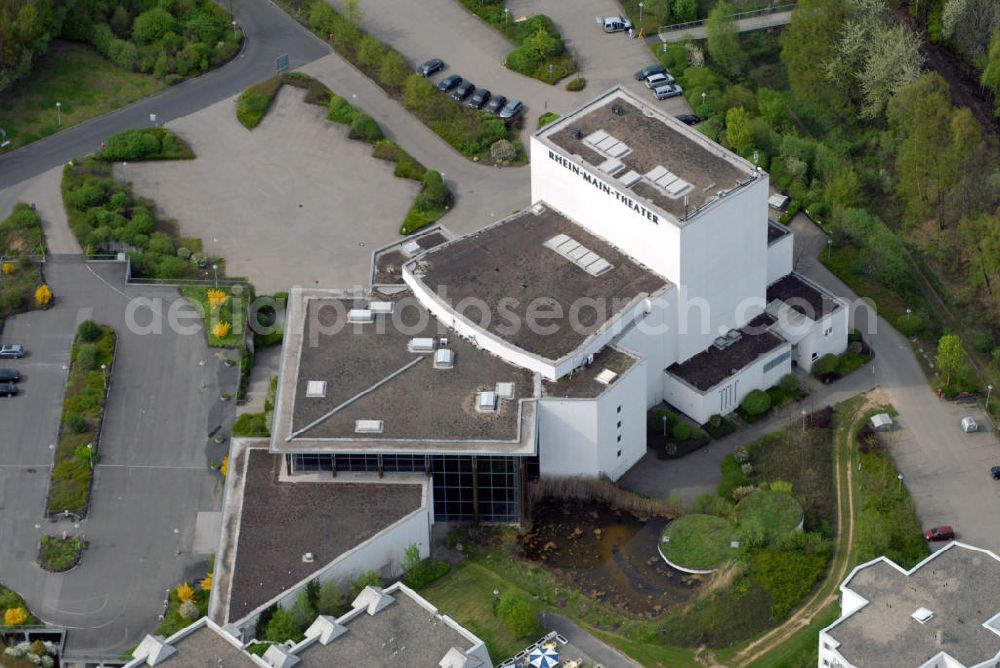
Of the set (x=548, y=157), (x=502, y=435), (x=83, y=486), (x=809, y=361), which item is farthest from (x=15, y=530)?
(x=809, y=361)

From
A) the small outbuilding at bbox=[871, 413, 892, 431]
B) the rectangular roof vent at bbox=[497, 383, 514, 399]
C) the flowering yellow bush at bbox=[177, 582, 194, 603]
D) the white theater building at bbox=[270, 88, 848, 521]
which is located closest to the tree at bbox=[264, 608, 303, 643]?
the flowering yellow bush at bbox=[177, 582, 194, 603]

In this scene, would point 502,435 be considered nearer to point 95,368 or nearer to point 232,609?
point 232,609

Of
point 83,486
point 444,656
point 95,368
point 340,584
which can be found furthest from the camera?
point 95,368

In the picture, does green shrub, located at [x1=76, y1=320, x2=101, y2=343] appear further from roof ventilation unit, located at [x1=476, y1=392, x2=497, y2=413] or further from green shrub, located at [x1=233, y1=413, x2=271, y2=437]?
roof ventilation unit, located at [x1=476, y1=392, x2=497, y2=413]

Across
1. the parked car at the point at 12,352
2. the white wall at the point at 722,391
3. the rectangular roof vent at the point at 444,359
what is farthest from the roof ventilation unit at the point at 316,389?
the parked car at the point at 12,352

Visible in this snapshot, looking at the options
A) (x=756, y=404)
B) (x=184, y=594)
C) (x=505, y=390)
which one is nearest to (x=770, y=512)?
(x=756, y=404)

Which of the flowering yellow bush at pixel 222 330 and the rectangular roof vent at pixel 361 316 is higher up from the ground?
the rectangular roof vent at pixel 361 316

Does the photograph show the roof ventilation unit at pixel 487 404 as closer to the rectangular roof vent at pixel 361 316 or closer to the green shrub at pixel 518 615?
the rectangular roof vent at pixel 361 316
